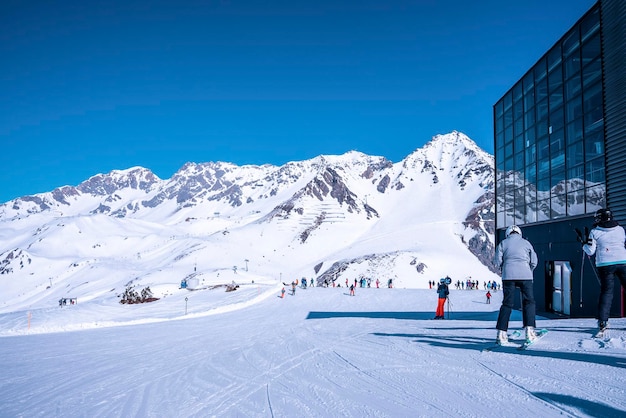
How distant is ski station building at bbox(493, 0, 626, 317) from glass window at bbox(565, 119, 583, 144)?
0.03 m

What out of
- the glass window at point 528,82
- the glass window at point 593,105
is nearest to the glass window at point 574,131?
the glass window at point 593,105

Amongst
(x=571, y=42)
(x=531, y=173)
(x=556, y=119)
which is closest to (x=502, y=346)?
(x=556, y=119)

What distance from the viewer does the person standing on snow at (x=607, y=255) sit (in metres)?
7.63

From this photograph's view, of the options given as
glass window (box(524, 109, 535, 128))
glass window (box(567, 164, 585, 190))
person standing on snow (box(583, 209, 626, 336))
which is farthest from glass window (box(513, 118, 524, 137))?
person standing on snow (box(583, 209, 626, 336))

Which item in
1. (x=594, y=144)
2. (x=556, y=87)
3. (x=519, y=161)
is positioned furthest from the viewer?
(x=519, y=161)

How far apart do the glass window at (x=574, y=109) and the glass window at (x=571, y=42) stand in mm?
1837

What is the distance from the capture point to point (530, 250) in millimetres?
7547

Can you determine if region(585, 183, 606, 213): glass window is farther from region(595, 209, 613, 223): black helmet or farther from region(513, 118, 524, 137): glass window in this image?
region(595, 209, 613, 223): black helmet

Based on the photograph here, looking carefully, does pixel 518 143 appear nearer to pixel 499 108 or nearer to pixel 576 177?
pixel 499 108

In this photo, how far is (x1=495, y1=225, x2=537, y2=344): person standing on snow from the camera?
739cm

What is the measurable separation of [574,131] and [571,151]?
0.69m

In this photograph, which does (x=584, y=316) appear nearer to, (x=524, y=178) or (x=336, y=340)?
(x=524, y=178)

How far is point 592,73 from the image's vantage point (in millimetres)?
13453

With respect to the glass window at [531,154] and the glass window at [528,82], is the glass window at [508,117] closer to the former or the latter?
the glass window at [528,82]
